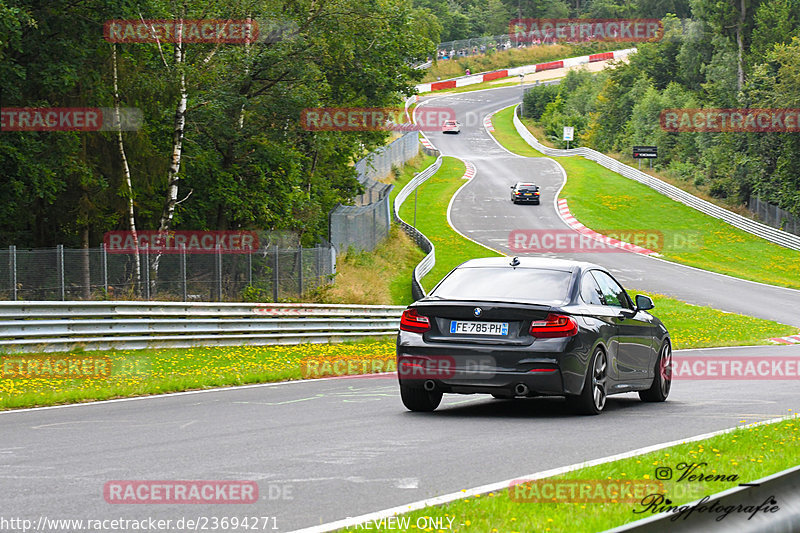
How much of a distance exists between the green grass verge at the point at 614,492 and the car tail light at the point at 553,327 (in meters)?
2.05

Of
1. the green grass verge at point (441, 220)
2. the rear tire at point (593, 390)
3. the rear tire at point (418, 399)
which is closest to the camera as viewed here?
the rear tire at point (593, 390)

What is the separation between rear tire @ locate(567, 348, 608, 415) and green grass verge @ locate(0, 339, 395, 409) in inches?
241

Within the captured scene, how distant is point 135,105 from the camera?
84.9 ft

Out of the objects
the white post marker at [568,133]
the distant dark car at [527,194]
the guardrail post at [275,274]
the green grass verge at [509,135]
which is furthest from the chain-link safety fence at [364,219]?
the green grass verge at [509,135]

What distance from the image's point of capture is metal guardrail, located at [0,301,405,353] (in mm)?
19047

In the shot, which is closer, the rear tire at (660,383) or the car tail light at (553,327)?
the car tail light at (553,327)

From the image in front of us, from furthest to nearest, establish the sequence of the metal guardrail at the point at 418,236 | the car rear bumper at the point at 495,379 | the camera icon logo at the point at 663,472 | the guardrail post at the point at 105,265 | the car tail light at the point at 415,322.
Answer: the metal guardrail at the point at 418,236 < the guardrail post at the point at 105,265 < the car tail light at the point at 415,322 < the car rear bumper at the point at 495,379 < the camera icon logo at the point at 663,472

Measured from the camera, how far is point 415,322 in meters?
10.9

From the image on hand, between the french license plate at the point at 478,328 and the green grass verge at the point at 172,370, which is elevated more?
the french license plate at the point at 478,328

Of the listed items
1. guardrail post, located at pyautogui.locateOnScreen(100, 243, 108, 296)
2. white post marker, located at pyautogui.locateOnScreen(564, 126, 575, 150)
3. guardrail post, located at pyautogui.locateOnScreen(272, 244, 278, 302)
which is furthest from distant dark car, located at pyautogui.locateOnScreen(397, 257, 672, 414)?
white post marker, located at pyautogui.locateOnScreen(564, 126, 575, 150)

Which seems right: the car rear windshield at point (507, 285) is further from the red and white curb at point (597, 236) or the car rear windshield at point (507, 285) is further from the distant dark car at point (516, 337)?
the red and white curb at point (597, 236)

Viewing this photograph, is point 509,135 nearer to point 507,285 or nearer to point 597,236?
point 597,236

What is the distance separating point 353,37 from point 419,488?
26559 millimetres

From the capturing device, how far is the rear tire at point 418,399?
435 inches
